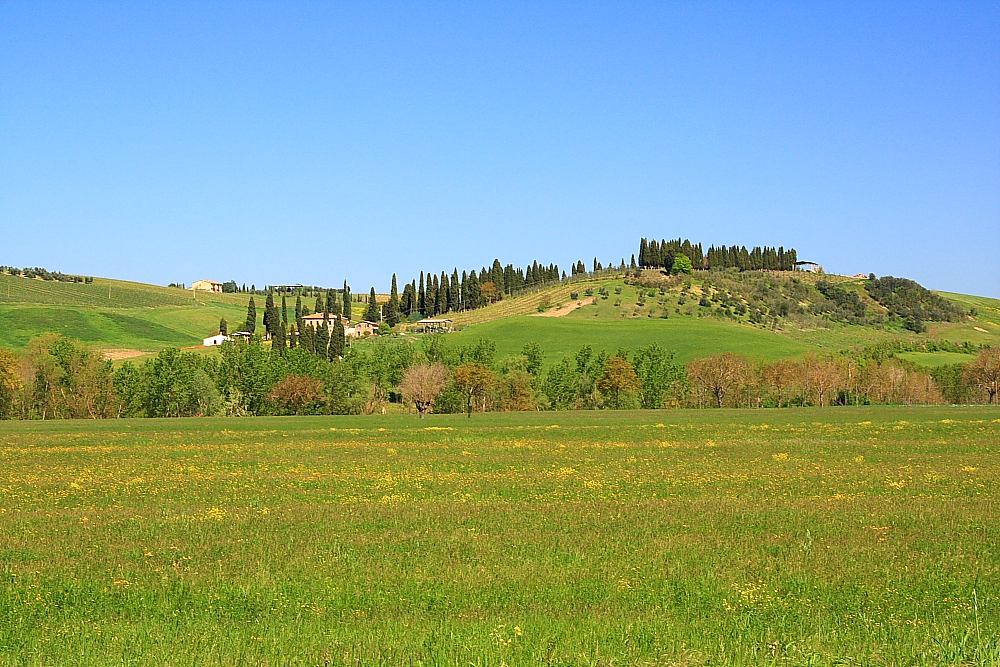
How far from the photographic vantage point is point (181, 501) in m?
31.8

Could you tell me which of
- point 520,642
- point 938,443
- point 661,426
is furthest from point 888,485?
point 661,426

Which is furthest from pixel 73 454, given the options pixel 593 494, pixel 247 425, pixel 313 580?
pixel 313 580

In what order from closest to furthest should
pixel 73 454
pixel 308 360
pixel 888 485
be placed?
pixel 888 485 < pixel 73 454 < pixel 308 360

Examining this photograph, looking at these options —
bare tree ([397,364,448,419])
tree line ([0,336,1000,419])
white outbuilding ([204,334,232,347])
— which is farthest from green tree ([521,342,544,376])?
white outbuilding ([204,334,232,347])

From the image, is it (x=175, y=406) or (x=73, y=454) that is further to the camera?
(x=175, y=406)

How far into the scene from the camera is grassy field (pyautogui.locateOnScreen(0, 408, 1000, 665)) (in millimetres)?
14195

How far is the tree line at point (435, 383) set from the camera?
118 metres

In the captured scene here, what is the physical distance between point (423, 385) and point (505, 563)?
9238 cm

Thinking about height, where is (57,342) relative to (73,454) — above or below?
above

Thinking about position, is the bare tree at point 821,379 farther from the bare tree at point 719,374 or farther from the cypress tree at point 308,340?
the cypress tree at point 308,340

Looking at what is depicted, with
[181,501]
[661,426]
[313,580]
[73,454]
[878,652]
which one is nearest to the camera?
[878,652]

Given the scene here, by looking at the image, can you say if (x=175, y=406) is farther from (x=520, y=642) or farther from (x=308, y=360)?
(x=520, y=642)

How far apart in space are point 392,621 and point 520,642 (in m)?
2.64

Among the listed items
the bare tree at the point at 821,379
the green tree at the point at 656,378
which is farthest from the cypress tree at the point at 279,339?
the bare tree at the point at 821,379
